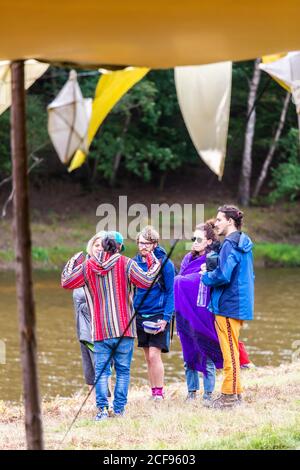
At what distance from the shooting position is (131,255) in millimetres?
23656

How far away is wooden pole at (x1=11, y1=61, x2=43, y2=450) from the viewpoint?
144 inches

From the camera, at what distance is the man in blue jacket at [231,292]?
6438 mm

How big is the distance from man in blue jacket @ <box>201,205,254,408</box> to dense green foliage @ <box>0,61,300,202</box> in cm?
2059

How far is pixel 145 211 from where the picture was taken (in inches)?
1173

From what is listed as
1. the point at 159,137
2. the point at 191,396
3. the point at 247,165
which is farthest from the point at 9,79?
the point at 159,137

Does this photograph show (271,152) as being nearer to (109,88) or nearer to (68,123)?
(109,88)

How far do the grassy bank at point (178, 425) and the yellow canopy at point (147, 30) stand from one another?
2.49 m

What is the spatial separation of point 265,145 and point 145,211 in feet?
14.9

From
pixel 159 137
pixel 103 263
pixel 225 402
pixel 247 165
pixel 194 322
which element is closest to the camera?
pixel 103 263

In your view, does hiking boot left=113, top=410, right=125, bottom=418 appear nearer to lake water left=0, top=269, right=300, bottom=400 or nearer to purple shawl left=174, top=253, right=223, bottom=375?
purple shawl left=174, top=253, right=223, bottom=375

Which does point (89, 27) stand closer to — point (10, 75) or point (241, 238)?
point (10, 75)

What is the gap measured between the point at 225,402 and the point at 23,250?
3245 millimetres

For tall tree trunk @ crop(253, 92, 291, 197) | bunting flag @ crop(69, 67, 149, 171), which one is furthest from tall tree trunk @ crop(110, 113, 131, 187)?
bunting flag @ crop(69, 67, 149, 171)

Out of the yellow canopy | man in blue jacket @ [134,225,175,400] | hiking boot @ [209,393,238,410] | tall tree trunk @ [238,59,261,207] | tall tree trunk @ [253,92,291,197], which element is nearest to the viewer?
the yellow canopy
